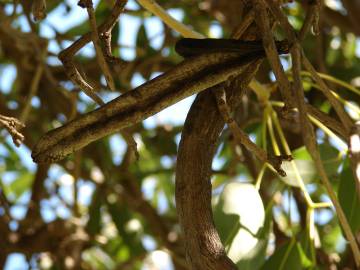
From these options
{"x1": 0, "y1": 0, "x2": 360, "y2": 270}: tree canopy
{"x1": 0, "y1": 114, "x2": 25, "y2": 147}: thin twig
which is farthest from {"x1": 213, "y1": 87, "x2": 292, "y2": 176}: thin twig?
{"x1": 0, "y1": 114, "x2": 25, "y2": 147}: thin twig

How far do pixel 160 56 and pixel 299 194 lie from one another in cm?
49

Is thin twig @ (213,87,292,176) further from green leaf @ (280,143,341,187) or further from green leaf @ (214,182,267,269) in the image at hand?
green leaf @ (280,143,341,187)

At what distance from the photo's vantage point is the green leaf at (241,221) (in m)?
0.98

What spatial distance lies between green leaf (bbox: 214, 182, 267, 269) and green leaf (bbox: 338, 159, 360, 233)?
5.2 inches

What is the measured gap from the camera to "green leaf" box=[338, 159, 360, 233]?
1064 millimetres

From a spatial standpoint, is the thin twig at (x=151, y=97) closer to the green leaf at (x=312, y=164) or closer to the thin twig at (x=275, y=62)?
the thin twig at (x=275, y=62)

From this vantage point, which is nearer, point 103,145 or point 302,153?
point 302,153

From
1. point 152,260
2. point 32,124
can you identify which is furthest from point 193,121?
point 152,260

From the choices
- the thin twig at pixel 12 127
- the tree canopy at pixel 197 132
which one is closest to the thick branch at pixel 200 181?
the tree canopy at pixel 197 132

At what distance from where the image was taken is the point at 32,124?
196 centimetres

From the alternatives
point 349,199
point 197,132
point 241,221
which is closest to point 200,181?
point 197,132

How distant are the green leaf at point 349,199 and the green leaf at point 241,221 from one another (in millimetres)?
133

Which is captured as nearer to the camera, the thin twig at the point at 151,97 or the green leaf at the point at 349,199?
the thin twig at the point at 151,97

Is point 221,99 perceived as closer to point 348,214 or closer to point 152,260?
point 348,214
